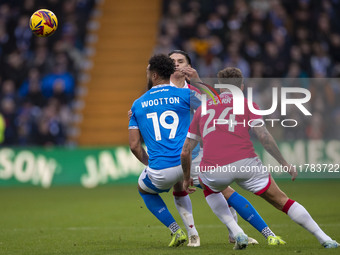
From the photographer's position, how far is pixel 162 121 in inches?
318

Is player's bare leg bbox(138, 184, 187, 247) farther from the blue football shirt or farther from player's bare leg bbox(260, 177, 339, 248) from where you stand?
player's bare leg bbox(260, 177, 339, 248)

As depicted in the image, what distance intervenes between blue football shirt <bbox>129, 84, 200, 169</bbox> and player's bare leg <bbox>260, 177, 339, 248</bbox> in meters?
1.30

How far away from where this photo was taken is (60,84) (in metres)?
21.0

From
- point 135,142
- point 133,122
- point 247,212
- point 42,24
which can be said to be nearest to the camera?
point 247,212

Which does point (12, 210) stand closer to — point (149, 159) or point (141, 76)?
point (149, 159)

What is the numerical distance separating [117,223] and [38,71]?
1124cm

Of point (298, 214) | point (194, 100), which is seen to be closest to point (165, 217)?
point (194, 100)

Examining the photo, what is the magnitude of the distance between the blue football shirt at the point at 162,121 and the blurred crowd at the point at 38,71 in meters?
12.1

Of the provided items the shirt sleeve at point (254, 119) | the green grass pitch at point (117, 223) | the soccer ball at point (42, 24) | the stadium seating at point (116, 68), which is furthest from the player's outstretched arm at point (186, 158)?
the stadium seating at point (116, 68)

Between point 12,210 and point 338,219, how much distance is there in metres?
6.28

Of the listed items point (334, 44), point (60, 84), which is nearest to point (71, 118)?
point (60, 84)

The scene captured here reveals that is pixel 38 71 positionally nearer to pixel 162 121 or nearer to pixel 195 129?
pixel 162 121

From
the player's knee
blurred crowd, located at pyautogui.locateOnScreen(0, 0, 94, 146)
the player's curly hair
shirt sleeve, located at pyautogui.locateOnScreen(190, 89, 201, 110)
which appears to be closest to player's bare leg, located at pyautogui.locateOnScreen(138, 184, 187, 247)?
the player's knee

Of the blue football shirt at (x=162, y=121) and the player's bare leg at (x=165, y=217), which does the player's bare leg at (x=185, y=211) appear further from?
the blue football shirt at (x=162, y=121)
